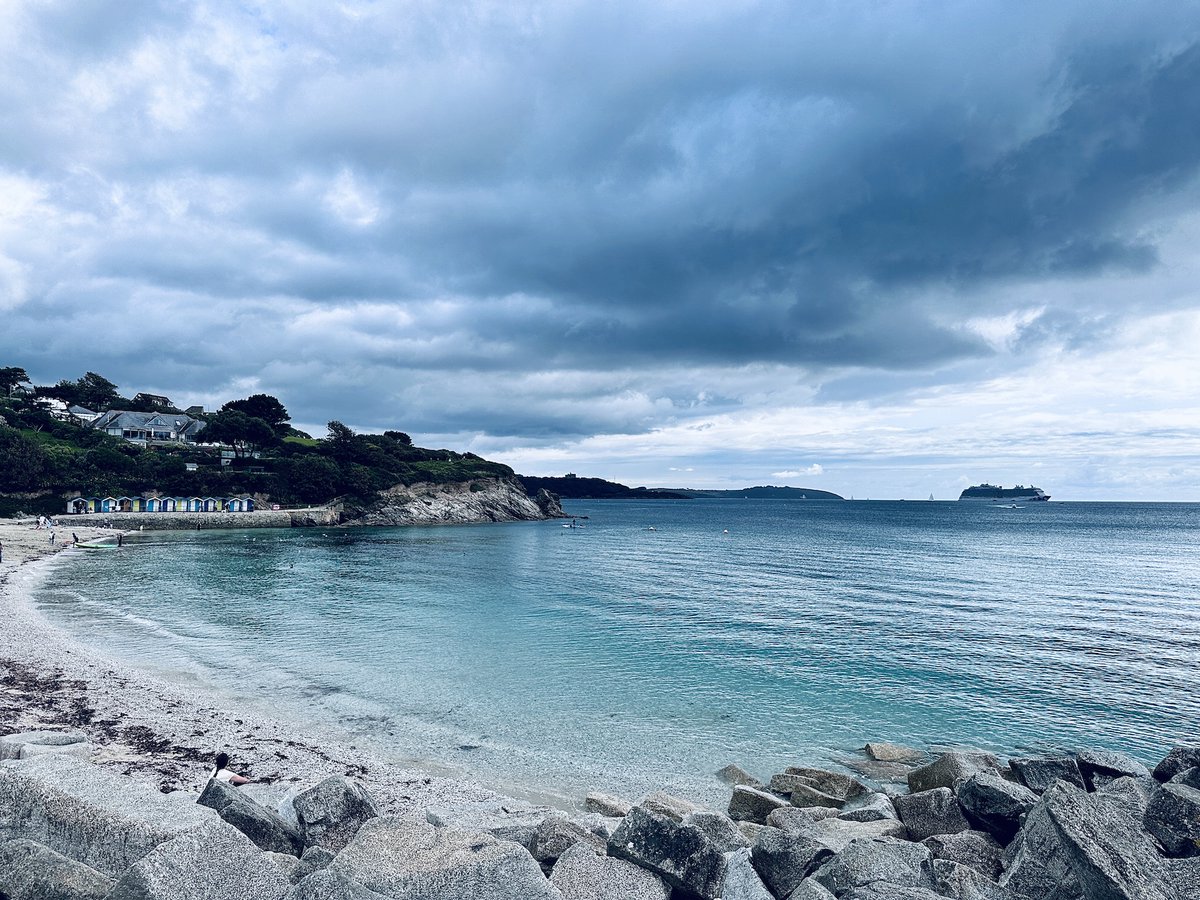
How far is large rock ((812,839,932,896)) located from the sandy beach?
6500 millimetres

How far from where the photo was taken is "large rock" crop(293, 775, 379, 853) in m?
9.86

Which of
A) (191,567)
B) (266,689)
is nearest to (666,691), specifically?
(266,689)

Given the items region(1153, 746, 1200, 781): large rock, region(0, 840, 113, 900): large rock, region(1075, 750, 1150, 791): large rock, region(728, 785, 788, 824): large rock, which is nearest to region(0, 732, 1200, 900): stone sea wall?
region(0, 840, 113, 900): large rock

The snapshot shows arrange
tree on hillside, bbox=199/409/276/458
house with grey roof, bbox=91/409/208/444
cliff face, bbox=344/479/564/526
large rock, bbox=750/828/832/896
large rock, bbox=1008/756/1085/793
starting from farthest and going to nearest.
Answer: house with grey roof, bbox=91/409/208/444 < tree on hillside, bbox=199/409/276/458 < cliff face, bbox=344/479/564/526 < large rock, bbox=1008/756/1085/793 < large rock, bbox=750/828/832/896

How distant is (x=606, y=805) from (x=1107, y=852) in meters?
9.36

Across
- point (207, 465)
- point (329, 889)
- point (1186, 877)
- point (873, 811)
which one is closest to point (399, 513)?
point (207, 465)

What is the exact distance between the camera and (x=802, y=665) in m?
26.5

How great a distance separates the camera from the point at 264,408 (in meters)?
156

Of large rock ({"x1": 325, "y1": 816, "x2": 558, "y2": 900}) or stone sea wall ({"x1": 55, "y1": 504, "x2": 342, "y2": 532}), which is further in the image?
stone sea wall ({"x1": 55, "y1": 504, "x2": 342, "y2": 532})

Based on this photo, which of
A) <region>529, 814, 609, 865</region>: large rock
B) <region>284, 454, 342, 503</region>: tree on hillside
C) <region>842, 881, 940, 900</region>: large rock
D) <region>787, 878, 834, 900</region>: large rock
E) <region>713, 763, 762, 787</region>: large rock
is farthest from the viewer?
<region>284, 454, 342, 503</region>: tree on hillside

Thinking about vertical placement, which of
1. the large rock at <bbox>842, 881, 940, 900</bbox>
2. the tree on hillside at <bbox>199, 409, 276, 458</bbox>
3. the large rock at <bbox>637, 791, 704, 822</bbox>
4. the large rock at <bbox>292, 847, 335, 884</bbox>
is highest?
the tree on hillside at <bbox>199, 409, 276, 458</bbox>

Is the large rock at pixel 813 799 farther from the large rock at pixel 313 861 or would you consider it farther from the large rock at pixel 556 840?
the large rock at pixel 313 861

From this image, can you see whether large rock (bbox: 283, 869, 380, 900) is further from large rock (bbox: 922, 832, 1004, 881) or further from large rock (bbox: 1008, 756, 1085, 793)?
large rock (bbox: 1008, 756, 1085, 793)

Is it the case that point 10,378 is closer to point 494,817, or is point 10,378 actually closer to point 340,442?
point 340,442
